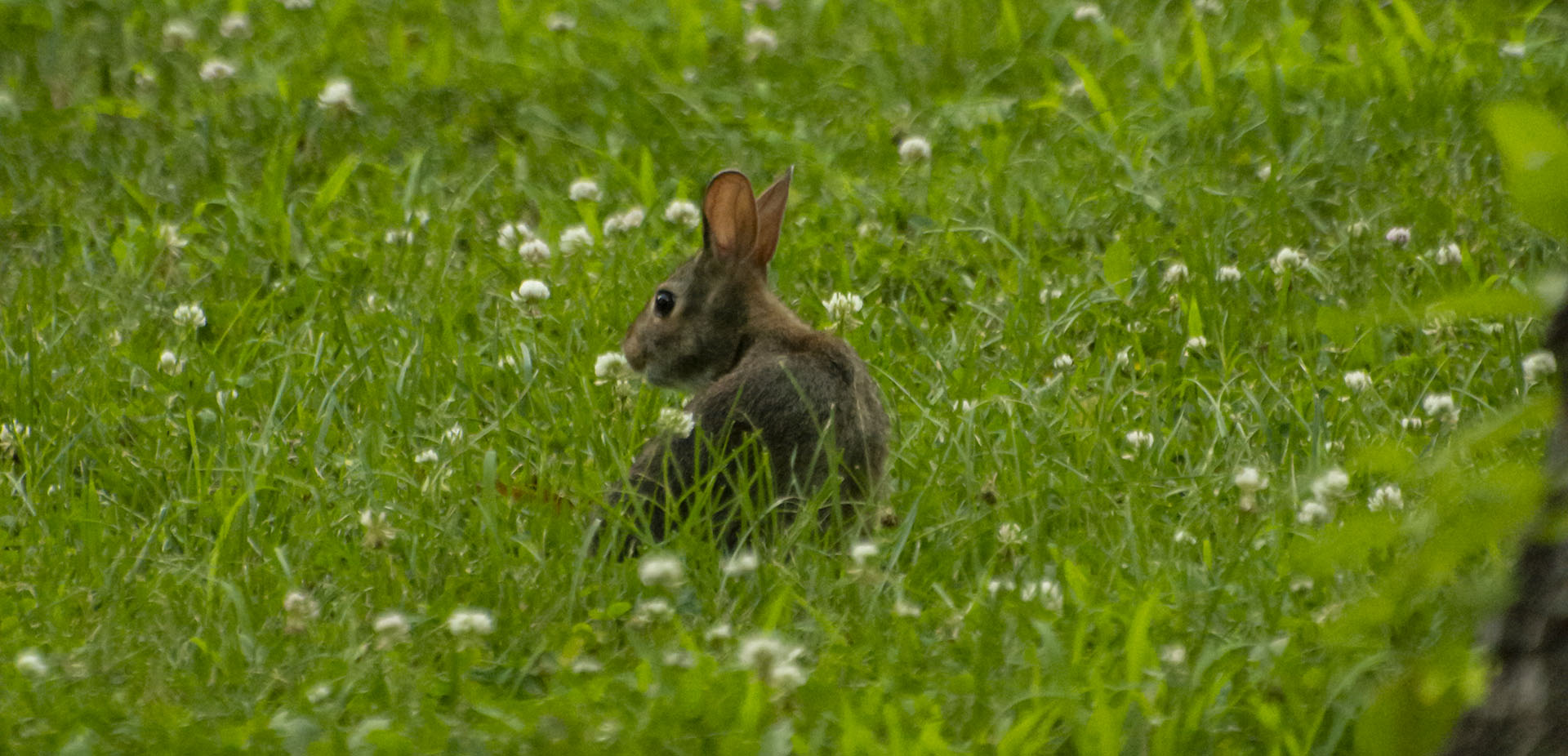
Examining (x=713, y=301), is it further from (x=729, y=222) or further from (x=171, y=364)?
(x=171, y=364)

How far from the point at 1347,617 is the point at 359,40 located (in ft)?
21.6

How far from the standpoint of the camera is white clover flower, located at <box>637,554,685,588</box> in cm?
351

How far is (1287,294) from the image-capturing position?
5484 mm

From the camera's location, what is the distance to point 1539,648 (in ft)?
6.91

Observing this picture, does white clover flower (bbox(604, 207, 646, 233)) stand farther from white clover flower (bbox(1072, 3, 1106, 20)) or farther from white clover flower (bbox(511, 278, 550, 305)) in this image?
white clover flower (bbox(1072, 3, 1106, 20))

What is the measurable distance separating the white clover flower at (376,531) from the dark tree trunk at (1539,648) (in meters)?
2.37

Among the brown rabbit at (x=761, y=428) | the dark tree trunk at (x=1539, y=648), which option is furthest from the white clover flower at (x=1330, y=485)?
the dark tree trunk at (x=1539, y=648)

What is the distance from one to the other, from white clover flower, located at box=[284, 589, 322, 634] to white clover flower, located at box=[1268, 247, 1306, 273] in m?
3.21

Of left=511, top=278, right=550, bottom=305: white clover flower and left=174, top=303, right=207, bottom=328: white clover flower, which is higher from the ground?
left=511, top=278, right=550, bottom=305: white clover flower

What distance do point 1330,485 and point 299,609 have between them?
2.12m

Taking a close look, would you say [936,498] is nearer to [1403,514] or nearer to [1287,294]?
[1403,514]

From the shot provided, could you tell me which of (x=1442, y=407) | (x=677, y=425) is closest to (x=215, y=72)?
(x=677, y=425)

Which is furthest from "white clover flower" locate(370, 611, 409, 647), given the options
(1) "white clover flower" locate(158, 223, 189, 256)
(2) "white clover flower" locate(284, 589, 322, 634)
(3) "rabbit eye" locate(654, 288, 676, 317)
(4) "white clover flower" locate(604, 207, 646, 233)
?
(1) "white clover flower" locate(158, 223, 189, 256)

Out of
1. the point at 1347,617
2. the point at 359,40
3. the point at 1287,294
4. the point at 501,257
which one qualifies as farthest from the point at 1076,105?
the point at 1347,617
